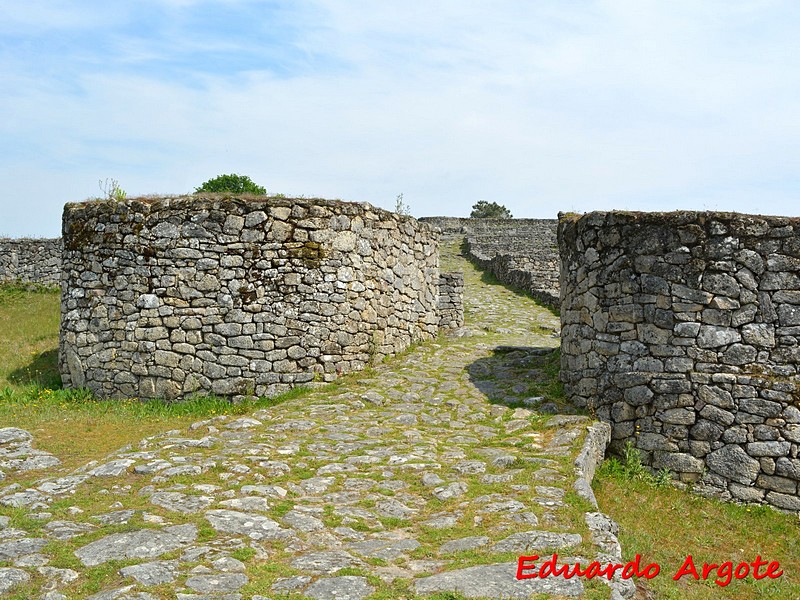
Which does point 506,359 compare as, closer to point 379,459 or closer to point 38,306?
point 379,459

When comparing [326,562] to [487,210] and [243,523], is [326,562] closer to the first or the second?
[243,523]

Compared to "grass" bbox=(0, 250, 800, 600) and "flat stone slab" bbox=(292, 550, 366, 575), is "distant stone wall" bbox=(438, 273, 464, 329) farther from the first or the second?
"flat stone slab" bbox=(292, 550, 366, 575)

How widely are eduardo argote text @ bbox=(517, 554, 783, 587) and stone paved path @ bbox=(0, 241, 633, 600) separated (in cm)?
10

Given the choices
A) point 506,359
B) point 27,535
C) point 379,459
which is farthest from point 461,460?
point 506,359

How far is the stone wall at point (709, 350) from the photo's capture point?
7.91m

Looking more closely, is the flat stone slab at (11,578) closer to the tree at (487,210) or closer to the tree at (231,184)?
the tree at (231,184)

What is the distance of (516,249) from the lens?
91.7 feet

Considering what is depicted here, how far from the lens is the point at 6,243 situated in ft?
67.7

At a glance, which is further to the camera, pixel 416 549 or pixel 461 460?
pixel 461 460

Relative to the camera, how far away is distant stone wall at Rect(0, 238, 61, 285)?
66.5 feet

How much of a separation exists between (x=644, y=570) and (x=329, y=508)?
2.71 m

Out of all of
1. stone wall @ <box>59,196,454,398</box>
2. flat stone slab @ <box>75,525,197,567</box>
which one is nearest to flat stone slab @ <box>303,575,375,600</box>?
flat stone slab @ <box>75,525,197,567</box>

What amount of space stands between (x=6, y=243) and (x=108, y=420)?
1394 centimetres

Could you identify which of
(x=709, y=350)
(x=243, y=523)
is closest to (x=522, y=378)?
(x=709, y=350)
